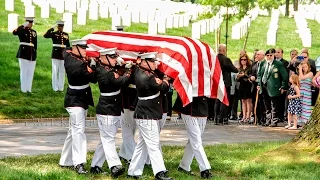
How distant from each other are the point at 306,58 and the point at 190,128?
6.22m

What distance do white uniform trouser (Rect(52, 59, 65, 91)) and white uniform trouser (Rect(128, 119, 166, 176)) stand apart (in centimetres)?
888

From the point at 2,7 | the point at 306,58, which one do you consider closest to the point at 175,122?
the point at 306,58

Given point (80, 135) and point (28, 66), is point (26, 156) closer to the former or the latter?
point (80, 135)

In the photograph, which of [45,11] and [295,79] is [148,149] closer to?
[295,79]

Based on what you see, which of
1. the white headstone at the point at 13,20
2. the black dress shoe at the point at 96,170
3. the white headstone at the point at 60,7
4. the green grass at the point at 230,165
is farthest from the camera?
the white headstone at the point at 60,7

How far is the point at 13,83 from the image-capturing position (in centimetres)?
1989

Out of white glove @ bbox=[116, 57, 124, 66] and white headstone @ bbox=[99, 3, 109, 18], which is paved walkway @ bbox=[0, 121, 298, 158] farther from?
white headstone @ bbox=[99, 3, 109, 18]

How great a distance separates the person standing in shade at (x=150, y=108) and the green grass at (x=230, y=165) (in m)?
0.42

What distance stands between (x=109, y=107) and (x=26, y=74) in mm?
8369

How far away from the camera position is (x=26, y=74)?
18984 mm

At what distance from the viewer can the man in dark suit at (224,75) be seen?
16641 millimetres

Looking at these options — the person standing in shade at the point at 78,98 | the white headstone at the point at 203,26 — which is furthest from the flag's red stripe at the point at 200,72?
the white headstone at the point at 203,26

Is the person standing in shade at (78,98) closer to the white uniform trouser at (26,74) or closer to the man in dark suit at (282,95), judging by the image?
the man in dark suit at (282,95)

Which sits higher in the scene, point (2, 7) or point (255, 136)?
point (2, 7)
